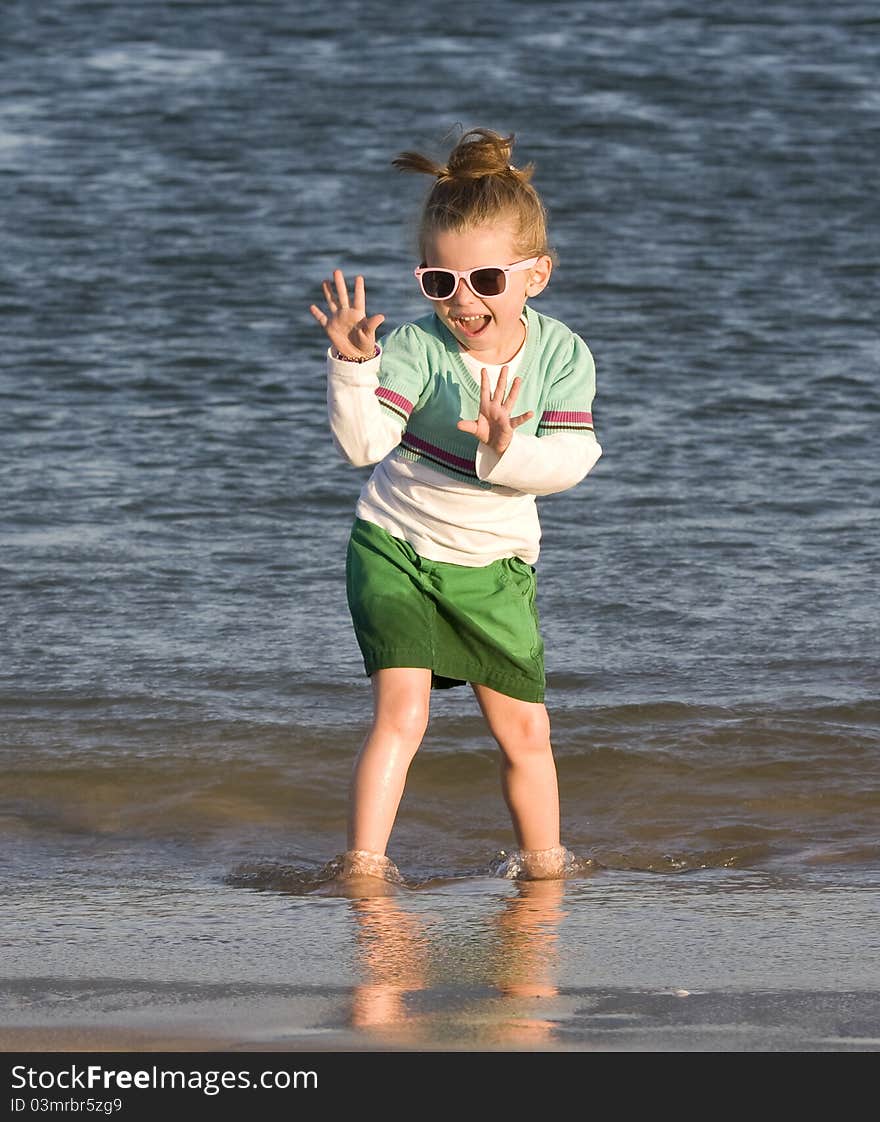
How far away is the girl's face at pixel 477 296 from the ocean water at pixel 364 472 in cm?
19

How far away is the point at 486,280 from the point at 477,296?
0.03 meters

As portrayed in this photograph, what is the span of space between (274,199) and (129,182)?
105 cm

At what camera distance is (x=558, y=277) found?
10.6 m

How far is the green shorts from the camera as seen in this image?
3854 millimetres

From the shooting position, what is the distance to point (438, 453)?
382cm

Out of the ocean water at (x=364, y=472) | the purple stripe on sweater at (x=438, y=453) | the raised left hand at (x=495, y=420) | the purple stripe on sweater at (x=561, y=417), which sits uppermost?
the raised left hand at (x=495, y=420)

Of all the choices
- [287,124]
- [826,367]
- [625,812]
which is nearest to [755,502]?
[826,367]

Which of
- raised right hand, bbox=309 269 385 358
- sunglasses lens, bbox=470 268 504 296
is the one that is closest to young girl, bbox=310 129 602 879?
sunglasses lens, bbox=470 268 504 296

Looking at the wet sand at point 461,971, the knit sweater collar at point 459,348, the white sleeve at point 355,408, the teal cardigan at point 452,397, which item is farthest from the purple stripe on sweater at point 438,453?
the wet sand at point 461,971

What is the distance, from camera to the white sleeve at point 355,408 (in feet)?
11.7

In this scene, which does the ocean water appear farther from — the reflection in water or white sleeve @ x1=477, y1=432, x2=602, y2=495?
white sleeve @ x1=477, y1=432, x2=602, y2=495

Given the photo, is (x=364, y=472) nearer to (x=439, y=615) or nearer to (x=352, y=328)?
(x=439, y=615)

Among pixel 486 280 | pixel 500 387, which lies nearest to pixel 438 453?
pixel 500 387

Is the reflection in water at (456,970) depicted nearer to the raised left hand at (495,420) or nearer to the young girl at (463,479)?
the young girl at (463,479)
